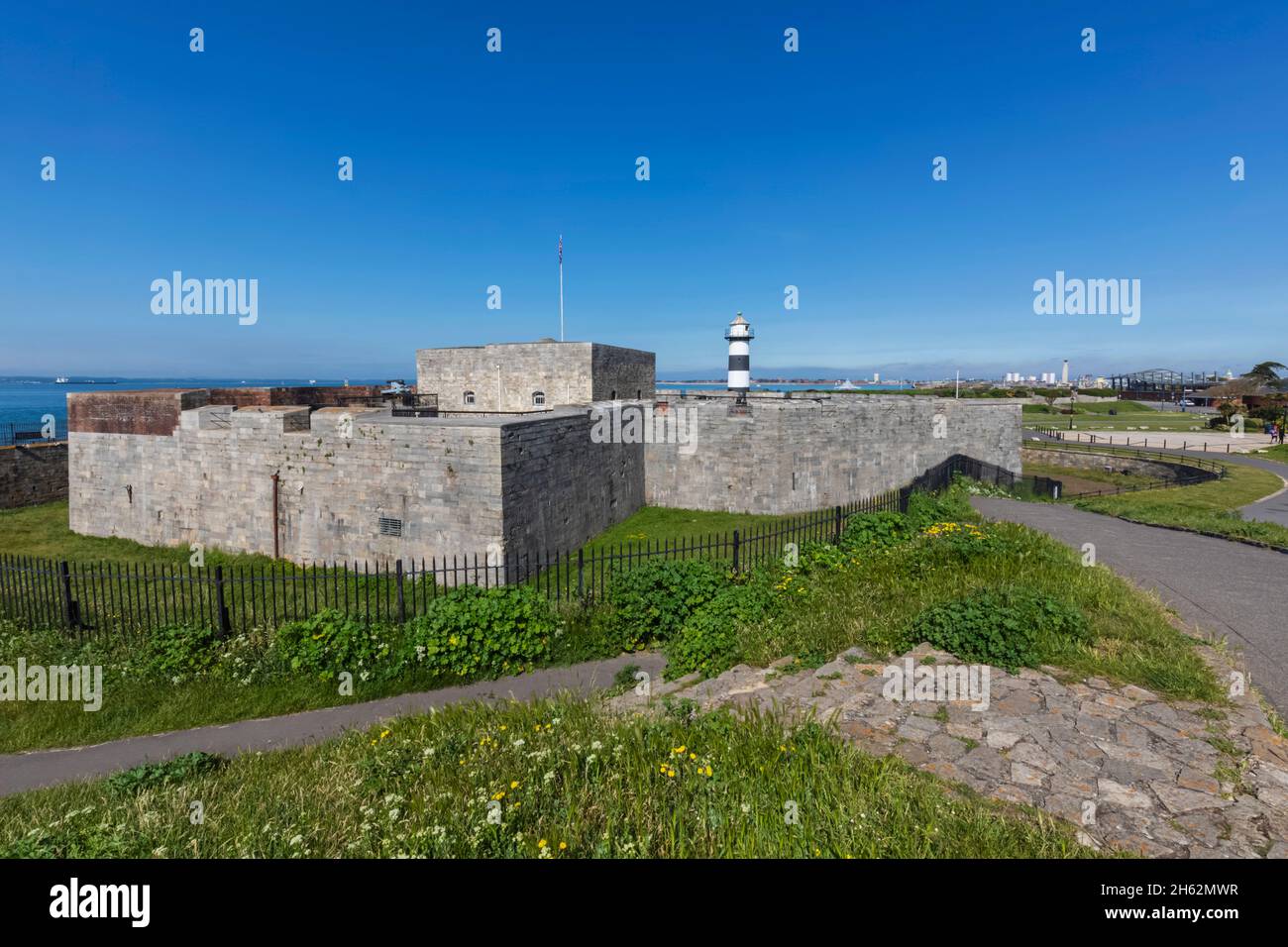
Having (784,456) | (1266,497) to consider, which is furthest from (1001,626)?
(1266,497)

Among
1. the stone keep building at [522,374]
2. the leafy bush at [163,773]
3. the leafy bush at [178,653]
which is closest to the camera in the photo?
the leafy bush at [163,773]

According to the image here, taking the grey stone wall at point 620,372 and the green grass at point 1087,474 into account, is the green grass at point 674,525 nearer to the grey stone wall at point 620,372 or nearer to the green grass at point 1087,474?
the grey stone wall at point 620,372

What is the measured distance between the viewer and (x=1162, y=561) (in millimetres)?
11234

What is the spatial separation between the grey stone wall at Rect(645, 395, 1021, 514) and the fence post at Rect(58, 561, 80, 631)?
1619 cm

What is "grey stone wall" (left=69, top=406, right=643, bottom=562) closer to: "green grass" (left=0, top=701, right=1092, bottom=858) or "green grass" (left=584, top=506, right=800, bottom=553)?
"green grass" (left=584, top=506, right=800, bottom=553)

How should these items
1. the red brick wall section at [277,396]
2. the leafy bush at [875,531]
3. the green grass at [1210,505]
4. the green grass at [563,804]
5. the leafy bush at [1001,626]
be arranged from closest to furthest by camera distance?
the green grass at [563,804] → the leafy bush at [1001,626] → the leafy bush at [875,531] → the green grass at [1210,505] → the red brick wall section at [277,396]

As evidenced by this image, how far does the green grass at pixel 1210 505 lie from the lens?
529 inches

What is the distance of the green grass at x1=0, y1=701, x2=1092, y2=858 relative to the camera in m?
3.84

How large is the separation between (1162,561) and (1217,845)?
9595mm

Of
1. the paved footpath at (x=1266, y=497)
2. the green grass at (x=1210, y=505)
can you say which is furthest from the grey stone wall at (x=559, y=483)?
the paved footpath at (x=1266, y=497)

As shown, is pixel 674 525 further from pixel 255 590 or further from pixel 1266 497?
pixel 1266 497

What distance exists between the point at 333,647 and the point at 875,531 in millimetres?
10240

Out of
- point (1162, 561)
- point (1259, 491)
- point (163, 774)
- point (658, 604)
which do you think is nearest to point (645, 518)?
point (658, 604)

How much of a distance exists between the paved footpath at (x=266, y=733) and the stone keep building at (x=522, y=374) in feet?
69.2
